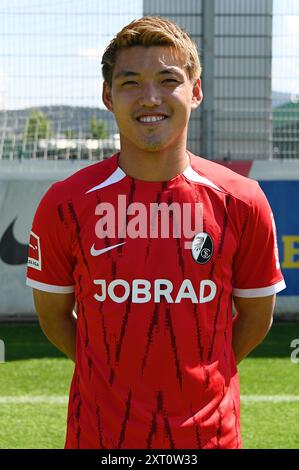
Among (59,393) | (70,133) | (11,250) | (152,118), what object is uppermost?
(152,118)

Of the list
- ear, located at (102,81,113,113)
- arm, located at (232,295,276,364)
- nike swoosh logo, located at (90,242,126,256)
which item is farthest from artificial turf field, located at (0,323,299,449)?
ear, located at (102,81,113,113)

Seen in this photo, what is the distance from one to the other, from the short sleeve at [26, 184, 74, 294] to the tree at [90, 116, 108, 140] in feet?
19.7

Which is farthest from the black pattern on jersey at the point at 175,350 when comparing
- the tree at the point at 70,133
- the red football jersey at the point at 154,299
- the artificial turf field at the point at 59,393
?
the tree at the point at 70,133

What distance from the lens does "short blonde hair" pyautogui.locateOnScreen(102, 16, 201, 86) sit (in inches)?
81.3

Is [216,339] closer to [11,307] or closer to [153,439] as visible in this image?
[153,439]

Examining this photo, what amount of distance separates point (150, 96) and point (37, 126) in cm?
649

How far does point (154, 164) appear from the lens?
2105 millimetres

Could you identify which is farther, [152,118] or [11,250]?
[11,250]

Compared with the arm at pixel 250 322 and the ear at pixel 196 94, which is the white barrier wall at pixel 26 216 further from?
the ear at pixel 196 94

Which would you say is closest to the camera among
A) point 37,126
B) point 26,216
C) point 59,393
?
point 59,393

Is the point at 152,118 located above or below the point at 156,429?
above

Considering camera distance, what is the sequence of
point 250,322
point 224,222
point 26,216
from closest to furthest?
point 224,222 < point 250,322 < point 26,216

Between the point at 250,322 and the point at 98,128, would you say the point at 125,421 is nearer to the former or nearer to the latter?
the point at 250,322

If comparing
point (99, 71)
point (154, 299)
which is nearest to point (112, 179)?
point (154, 299)
